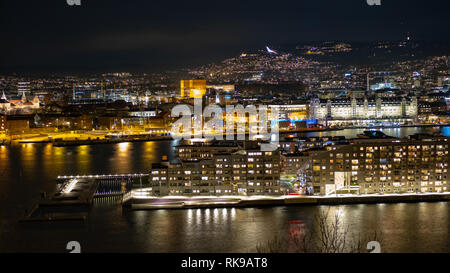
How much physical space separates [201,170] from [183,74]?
31.7 meters

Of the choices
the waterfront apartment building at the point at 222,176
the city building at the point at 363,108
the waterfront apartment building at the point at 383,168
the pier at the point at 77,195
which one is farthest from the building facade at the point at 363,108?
the waterfront apartment building at the point at 222,176

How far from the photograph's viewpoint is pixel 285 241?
4938 millimetres

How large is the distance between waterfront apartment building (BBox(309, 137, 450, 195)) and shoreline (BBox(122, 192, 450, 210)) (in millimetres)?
238

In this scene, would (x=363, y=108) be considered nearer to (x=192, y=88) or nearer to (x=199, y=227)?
(x=192, y=88)

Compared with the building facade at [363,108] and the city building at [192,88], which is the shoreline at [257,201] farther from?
the city building at [192,88]

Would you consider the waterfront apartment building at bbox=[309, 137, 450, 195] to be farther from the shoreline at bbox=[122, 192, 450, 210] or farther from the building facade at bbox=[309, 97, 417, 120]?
the building facade at bbox=[309, 97, 417, 120]

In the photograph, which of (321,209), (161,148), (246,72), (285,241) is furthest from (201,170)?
(246,72)

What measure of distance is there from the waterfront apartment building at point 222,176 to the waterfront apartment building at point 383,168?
556 mm

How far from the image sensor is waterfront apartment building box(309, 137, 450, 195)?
7.06m

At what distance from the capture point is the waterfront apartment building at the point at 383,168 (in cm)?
706

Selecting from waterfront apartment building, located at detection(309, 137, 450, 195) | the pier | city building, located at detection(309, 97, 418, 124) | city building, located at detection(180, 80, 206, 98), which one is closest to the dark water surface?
the pier

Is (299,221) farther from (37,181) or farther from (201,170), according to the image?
(37,181)

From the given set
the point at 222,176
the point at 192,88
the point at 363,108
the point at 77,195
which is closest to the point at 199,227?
the point at 222,176
